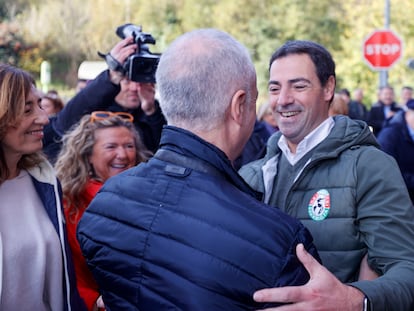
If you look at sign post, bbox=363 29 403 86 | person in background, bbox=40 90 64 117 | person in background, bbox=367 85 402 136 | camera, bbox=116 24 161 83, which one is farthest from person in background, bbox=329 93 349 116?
sign post, bbox=363 29 403 86

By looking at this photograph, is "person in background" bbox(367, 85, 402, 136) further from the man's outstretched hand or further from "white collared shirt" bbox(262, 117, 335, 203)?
the man's outstretched hand

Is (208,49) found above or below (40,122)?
above

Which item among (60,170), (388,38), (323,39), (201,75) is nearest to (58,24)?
(323,39)

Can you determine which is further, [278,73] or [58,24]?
[58,24]

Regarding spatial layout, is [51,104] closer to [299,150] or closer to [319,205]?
[299,150]

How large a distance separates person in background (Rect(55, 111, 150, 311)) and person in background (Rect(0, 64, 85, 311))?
0.74 m

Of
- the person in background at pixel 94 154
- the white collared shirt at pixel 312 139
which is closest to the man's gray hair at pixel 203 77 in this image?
the white collared shirt at pixel 312 139

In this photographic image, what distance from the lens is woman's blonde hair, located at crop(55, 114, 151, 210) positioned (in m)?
4.06

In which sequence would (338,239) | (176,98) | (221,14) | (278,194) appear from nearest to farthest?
1. (176,98)
2. (338,239)
3. (278,194)
4. (221,14)

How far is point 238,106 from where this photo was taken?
210 centimetres

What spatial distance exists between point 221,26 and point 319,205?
86.4 ft

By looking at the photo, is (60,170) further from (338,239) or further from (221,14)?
(221,14)

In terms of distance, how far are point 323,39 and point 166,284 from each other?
28347 millimetres

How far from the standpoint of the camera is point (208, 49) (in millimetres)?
2070
